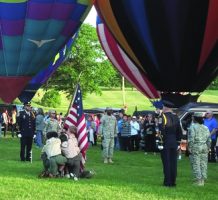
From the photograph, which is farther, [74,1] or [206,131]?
[74,1]

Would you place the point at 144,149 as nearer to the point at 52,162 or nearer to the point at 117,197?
the point at 52,162

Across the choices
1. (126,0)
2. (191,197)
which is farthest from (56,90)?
(191,197)

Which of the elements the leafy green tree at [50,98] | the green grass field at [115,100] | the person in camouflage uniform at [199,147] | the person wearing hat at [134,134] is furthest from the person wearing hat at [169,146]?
the green grass field at [115,100]

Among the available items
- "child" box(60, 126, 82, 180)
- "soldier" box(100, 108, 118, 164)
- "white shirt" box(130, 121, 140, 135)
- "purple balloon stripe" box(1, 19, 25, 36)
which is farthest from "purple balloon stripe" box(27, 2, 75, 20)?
"child" box(60, 126, 82, 180)

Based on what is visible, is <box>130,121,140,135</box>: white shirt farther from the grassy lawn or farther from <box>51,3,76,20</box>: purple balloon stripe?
the grassy lawn

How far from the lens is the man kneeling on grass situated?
12.2 metres

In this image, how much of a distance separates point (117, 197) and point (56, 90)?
5218 centimetres

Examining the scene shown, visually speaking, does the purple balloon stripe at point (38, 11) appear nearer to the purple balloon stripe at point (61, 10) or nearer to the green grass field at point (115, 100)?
the purple balloon stripe at point (61, 10)

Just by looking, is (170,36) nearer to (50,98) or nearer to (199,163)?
(199,163)

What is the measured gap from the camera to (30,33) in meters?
18.3

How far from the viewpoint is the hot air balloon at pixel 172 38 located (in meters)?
13.8

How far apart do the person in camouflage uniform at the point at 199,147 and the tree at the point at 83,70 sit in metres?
47.2

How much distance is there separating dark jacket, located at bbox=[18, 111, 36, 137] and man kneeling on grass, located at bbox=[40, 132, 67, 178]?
4.00 meters

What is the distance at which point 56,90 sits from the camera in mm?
61844
